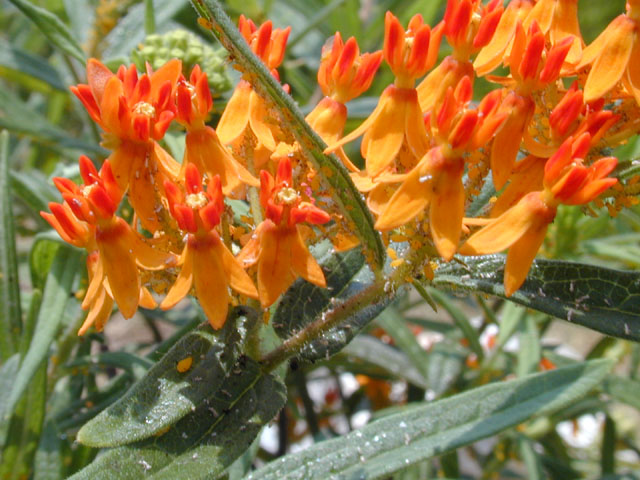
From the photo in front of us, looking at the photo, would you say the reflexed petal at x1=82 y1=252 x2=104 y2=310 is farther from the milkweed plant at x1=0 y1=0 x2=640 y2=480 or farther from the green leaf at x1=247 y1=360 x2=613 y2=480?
the green leaf at x1=247 y1=360 x2=613 y2=480

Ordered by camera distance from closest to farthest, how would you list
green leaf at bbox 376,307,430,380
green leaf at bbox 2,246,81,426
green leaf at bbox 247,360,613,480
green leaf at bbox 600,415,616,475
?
green leaf at bbox 247,360,613,480 → green leaf at bbox 2,246,81,426 → green leaf at bbox 376,307,430,380 → green leaf at bbox 600,415,616,475

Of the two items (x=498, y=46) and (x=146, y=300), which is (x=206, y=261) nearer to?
(x=146, y=300)

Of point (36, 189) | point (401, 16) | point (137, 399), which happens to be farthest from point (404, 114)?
point (401, 16)

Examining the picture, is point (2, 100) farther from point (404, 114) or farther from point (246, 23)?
point (404, 114)

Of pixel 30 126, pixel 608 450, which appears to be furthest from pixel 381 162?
pixel 608 450

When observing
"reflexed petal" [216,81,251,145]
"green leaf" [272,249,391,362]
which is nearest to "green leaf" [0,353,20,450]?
"green leaf" [272,249,391,362]

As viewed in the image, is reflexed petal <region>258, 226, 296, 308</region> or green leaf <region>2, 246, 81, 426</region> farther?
A: green leaf <region>2, 246, 81, 426</region>
